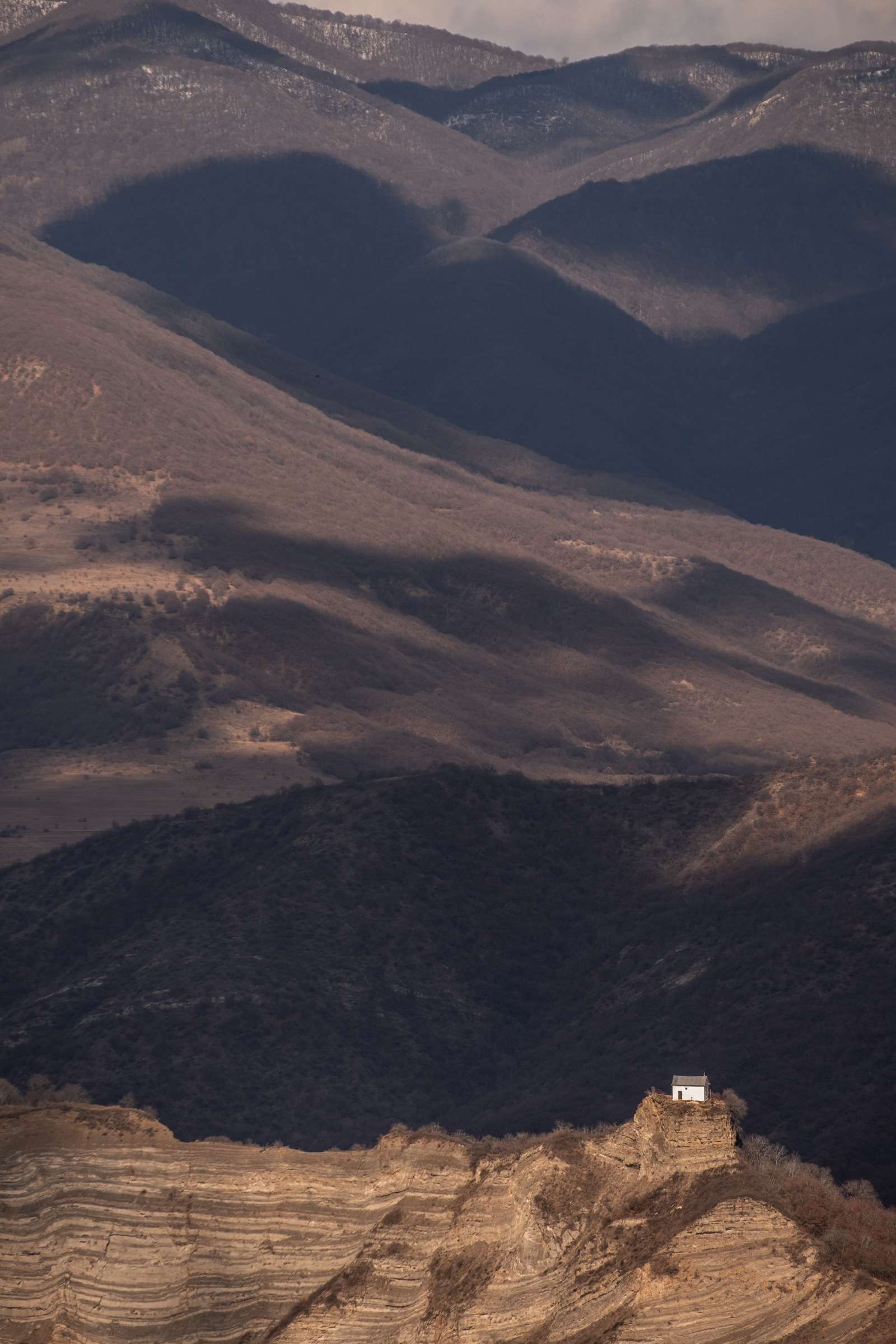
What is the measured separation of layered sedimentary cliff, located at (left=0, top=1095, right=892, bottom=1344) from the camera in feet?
91.3

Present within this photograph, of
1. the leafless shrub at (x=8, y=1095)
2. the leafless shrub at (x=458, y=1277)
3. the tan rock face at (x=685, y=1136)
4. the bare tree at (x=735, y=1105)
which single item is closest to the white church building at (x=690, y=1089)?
the bare tree at (x=735, y=1105)

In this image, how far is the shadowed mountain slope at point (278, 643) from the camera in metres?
128

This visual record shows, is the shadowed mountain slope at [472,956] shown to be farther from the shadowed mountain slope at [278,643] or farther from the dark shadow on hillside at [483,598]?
the dark shadow on hillside at [483,598]

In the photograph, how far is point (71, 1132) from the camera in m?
38.2

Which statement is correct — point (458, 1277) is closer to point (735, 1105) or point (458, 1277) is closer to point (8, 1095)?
point (735, 1105)

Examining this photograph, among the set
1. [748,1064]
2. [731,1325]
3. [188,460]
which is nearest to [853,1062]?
[748,1064]

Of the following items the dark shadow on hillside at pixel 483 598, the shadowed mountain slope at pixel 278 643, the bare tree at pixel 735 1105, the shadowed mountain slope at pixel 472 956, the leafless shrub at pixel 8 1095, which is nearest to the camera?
the bare tree at pixel 735 1105

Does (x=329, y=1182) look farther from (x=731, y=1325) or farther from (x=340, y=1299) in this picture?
(x=731, y=1325)

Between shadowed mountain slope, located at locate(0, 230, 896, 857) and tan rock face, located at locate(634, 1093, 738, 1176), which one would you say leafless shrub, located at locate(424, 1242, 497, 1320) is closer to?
tan rock face, located at locate(634, 1093, 738, 1176)

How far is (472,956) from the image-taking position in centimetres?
7844

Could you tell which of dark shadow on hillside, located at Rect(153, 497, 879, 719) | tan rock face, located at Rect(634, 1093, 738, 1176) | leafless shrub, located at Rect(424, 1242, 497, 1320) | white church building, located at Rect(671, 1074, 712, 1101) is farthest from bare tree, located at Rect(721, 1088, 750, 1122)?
dark shadow on hillside, located at Rect(153, 497, 879, 719)

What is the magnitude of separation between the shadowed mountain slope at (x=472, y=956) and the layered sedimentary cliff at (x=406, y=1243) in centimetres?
2053

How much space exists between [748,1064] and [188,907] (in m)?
27.3

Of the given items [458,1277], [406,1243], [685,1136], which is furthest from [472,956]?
[685,1136]
